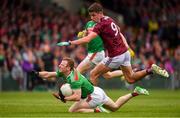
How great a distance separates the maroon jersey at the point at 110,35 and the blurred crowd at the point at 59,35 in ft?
42.7

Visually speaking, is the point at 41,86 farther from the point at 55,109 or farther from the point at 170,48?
the point at 55,109

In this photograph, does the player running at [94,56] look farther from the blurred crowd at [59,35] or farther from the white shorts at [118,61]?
the blurred crowd at [59,35]

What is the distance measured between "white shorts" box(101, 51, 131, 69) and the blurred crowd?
1273 cm

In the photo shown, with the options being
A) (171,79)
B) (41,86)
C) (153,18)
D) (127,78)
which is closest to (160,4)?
(153,18)

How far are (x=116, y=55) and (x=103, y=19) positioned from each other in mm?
1176

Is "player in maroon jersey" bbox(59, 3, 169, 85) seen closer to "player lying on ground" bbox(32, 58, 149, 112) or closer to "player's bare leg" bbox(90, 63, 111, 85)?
"player's bare leg" bbox(90, 63, 111, 85)

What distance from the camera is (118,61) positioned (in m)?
21.4

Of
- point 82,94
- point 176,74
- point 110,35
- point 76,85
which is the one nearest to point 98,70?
point 110,35

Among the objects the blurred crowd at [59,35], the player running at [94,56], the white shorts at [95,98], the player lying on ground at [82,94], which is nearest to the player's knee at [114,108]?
the player lying on ground at [82,94]

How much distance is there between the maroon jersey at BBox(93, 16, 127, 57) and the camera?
67.7 ft

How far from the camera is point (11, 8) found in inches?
1473

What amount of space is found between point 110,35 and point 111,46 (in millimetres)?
373

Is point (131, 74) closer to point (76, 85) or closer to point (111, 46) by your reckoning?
point (111, 46)

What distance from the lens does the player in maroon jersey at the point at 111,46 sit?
2067 cm
